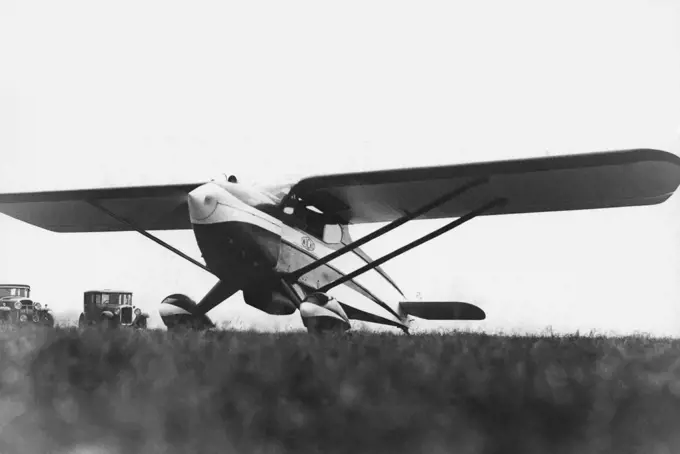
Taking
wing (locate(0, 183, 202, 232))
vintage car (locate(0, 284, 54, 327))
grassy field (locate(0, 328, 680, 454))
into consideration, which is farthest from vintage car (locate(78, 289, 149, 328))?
grassy field (locate(0, 328, 680, 454))

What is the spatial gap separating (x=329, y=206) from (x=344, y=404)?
312 inches

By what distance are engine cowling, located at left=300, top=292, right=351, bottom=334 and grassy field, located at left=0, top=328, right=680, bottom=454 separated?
489 centimetres

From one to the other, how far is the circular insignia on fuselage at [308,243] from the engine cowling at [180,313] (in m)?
2.05

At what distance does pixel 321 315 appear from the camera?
8828 millimetres

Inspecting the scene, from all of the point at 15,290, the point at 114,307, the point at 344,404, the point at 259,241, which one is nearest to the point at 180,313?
the point at 259,241

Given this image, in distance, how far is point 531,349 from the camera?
4465mm

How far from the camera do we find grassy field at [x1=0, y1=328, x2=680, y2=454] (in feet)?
8.61

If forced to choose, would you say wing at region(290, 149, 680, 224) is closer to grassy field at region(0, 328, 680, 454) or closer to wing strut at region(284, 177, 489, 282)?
wing strut at region(284, 177, 489, 282)

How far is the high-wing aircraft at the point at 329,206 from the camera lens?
8789 mm

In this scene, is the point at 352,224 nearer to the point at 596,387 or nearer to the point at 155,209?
the point at 155,209

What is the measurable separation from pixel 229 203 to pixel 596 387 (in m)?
6.50

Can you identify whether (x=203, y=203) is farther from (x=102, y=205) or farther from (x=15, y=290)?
(x=15, y=290)

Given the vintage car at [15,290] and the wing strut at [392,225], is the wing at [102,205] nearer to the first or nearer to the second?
the wing strut at [392,225]

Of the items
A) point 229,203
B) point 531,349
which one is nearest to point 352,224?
point 229,203
